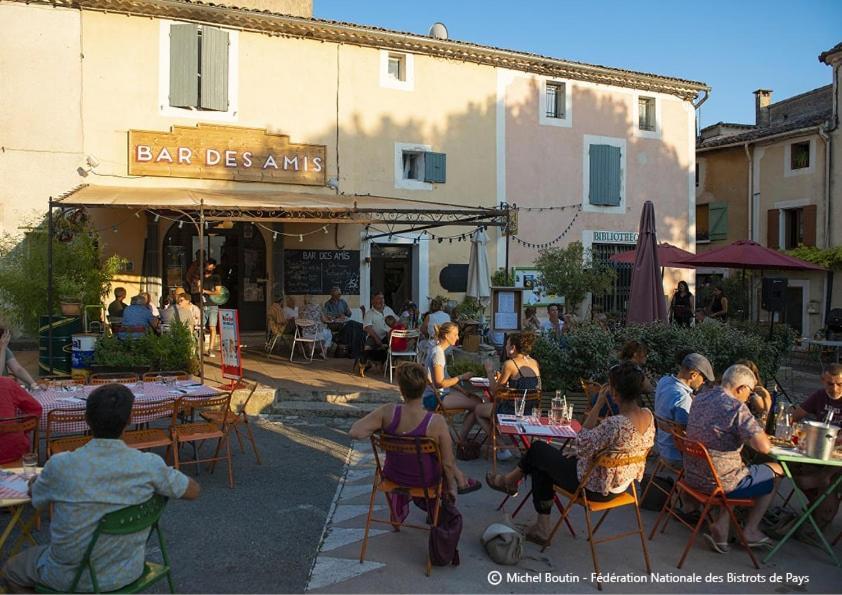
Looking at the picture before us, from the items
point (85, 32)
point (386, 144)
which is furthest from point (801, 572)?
point (85, 32)

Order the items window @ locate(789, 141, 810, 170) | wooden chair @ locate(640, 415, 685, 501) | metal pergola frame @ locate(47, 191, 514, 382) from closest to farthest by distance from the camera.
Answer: wooden chair @ locate(640, 415, 685, 501)
metal pergola frame @ locate(47, 191, 514, 382)
window @ locate(789, 141, 810, 170)

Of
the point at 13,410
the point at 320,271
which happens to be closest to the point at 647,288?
the point at 320,271

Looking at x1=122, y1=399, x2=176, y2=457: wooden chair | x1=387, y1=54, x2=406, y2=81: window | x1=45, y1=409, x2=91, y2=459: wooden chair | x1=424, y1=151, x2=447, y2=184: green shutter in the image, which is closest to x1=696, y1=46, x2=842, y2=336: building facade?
x1=424, y1=151, x2=447, y2=184: green shutter

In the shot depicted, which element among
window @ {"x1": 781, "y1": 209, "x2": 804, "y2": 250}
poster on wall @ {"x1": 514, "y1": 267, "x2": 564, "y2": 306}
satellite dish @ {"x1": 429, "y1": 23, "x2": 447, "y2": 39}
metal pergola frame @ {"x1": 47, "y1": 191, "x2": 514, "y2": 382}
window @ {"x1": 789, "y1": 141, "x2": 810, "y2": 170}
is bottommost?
poster on wall @ {"x1": 514, "y1": 267, "x2": 564, "y2": 306}

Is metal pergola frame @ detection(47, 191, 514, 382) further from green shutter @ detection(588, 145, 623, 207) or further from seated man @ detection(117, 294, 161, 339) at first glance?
green shutter @ detection(588, 145, 623, 207)

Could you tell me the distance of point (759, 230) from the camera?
21.5m

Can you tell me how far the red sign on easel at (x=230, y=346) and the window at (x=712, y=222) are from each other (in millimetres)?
18530

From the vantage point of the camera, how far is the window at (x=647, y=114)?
17562mm

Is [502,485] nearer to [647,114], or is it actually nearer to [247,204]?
[247,204]

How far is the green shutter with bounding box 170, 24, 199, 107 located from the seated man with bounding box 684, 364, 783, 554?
11042 mm

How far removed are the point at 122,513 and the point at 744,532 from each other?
12.1ft

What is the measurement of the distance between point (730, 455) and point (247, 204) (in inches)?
304

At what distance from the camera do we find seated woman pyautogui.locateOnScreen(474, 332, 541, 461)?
616cm

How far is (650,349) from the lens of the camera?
26.5 ft
